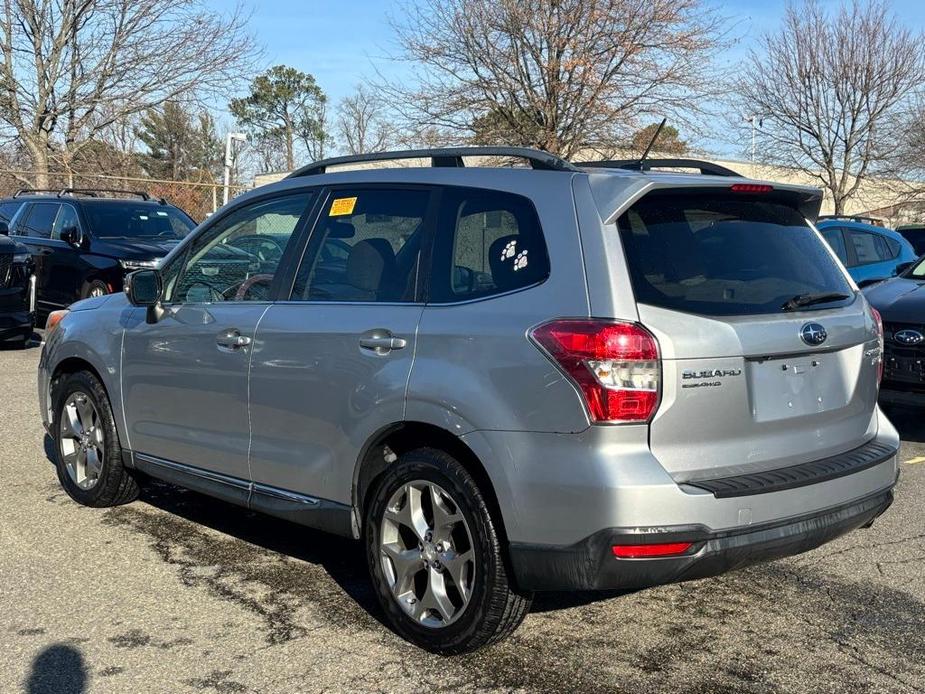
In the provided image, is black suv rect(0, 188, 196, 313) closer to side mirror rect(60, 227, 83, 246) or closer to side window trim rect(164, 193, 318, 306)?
side mirror rect(60, 227, 83, 246)

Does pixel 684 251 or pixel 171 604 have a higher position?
pixel 684 251

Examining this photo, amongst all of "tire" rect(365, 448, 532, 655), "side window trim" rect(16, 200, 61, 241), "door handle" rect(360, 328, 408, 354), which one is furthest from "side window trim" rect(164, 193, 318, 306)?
"side window trim" rect(16, 200, 61, 241)

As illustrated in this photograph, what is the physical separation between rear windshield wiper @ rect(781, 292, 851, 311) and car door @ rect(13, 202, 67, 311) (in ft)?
36.8

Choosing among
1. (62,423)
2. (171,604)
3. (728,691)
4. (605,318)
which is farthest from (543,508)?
(62,423)

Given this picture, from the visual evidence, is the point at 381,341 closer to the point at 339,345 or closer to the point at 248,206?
the point at 339,345

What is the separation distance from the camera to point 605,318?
10.9 ft

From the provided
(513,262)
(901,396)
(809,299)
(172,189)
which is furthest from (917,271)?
(172,189)

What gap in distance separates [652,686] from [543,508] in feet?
2.64

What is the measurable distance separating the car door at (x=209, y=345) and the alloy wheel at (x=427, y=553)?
0.99m

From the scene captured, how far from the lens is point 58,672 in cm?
364

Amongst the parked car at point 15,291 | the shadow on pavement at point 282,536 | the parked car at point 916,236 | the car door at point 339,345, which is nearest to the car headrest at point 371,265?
the car door at point 339,345

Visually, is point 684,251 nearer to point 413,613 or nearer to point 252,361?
point 413,613

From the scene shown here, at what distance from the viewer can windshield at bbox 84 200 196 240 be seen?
13.4 m

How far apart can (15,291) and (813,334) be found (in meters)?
10.0
